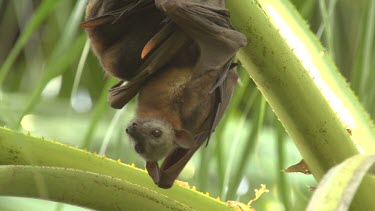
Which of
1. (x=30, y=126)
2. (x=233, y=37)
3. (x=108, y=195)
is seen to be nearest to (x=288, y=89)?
(x=233, y=37)

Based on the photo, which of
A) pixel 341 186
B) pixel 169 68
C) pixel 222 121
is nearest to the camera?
pixel 341 186

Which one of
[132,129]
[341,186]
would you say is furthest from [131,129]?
[341,186]

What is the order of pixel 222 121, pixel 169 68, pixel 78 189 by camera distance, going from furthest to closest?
pixel 222 121 → pixel 169 68 → pixel 78 189

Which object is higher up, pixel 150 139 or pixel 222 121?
pixel 150 139

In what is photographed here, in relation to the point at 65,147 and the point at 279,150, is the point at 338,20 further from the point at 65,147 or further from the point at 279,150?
the point at 65,147

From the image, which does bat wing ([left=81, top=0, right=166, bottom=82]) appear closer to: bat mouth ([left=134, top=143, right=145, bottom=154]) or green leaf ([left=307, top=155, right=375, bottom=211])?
bat mouth ([left=134, top=143, right=145, bottom=154])

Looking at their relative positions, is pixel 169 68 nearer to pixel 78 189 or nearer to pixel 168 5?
pixel 168 5

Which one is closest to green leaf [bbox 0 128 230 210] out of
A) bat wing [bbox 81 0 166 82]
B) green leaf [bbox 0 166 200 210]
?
green leaf [bbox 0 166 200 210]
